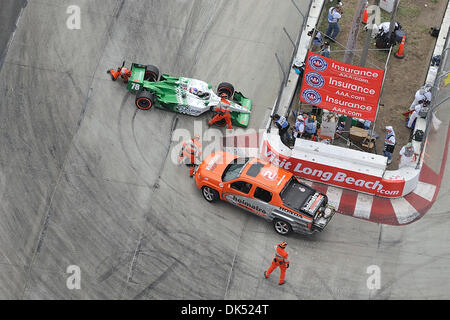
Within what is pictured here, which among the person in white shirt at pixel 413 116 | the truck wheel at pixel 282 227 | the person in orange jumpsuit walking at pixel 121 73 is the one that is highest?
the person in white shirt at pixel 413 116

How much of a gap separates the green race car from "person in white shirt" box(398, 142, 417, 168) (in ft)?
16.0

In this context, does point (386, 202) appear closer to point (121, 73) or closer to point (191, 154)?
point (191, 154)

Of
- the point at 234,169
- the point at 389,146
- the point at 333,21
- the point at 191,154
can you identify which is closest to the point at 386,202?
the point at 389,146

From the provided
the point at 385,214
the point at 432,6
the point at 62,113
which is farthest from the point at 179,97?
the point at 432,6

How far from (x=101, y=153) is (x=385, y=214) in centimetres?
854

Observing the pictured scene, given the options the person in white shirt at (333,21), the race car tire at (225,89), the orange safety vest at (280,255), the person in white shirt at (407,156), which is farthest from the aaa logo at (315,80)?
the orange safety vest at (280,255)

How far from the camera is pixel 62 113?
2336 centimetres

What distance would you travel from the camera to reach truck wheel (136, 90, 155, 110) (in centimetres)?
2342

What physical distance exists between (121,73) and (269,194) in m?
6.95

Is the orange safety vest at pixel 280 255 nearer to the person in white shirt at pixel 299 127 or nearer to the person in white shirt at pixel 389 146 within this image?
the person in white shirt at pixel 299 127

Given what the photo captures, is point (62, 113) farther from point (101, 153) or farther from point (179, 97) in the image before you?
point (179, 97)

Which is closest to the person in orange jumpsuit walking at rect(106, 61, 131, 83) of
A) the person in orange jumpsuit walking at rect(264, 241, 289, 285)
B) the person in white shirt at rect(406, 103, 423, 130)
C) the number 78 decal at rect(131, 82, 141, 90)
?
the number 78 decal at rect(131, 82, 141, 90)

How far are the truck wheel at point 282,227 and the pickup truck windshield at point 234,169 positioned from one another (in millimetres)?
1675

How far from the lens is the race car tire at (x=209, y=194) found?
21.1 meters
